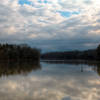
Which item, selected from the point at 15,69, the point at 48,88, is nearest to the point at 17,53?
the point at 15,69

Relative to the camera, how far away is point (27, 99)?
9891 mm

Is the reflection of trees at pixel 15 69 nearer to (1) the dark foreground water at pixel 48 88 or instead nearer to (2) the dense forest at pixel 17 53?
(1) the dark foreground water at pixel 48 88

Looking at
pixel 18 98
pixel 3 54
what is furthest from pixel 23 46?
pixel 18 98

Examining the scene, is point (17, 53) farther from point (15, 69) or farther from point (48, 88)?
point (48, 88)

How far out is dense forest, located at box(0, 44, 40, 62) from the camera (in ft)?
312

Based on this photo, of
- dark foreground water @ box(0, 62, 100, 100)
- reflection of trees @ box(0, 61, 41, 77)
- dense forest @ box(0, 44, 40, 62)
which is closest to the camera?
dark foreground water @ box(0, 62, 100, 100)

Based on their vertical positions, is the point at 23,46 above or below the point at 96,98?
above

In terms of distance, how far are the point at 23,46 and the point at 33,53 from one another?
9.60 metres

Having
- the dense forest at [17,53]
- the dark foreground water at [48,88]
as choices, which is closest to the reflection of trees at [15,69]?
the dark foreground water at [48,88]

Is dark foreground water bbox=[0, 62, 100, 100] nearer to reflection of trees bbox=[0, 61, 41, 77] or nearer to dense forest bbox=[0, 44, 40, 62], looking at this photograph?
reflection of trees bbox=[0, 61, 41, 77]

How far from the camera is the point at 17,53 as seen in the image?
103 meters

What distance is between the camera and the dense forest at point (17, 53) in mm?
95088

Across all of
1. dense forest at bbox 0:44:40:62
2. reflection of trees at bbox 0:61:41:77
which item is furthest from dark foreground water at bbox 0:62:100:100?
dense forest at bbox 0:44:40:62

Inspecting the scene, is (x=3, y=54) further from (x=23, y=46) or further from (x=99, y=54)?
(x=99, y=54)
